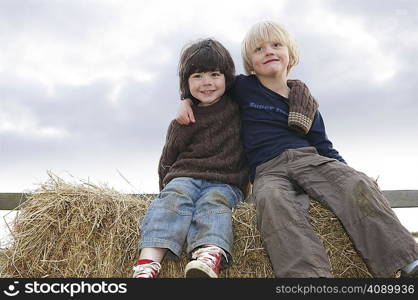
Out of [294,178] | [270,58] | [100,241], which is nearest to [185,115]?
[270,58]

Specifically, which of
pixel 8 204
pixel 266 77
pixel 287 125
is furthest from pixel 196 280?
pixel 8 204

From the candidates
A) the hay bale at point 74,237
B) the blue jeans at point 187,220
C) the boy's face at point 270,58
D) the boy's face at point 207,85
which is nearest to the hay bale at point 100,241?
the hay bale at point 74,237

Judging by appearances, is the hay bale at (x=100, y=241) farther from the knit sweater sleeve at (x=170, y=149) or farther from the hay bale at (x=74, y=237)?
the knit sweater sleeve at (x=170, y=149)

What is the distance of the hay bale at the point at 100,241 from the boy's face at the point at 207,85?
2.34 feet

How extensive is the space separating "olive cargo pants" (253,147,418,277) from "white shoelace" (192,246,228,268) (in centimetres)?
22

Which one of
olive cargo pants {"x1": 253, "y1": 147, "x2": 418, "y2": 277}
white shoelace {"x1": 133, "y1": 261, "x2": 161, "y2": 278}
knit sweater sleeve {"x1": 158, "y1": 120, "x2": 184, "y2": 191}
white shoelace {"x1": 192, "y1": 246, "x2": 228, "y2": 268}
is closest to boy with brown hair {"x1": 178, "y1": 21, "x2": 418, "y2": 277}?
olive cargo pants {"x1": 253, "y1": 147, "x2": 418, "y2": 277}

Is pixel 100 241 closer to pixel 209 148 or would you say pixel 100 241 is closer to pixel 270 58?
pixel 209 148

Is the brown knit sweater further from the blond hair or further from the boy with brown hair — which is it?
the blond hair

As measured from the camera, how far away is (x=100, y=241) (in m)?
2.71

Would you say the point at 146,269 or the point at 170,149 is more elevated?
the point at 170,149

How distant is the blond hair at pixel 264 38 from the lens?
10.3 ft

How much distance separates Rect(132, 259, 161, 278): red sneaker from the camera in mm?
2367

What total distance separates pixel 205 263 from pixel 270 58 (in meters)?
1.39

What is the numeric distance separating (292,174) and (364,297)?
816 mm
